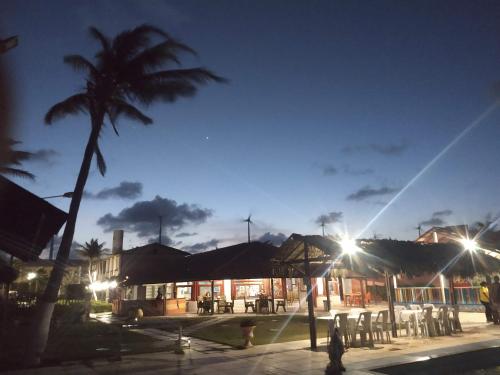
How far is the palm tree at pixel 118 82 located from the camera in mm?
12391

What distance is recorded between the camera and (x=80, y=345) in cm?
1359

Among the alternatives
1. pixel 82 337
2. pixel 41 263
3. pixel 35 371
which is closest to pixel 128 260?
pixel 82 337

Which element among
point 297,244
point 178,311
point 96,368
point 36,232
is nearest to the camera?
point 96,368

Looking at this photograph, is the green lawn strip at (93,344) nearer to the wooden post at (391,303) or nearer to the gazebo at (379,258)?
the gazebo at (379,258)

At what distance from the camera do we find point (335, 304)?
31453 millimetres

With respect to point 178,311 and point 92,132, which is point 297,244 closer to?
point 92,132

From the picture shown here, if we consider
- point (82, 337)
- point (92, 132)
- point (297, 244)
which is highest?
point (92, 132)

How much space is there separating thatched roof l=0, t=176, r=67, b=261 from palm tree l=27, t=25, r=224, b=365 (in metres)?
0.82

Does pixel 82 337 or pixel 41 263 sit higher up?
pixel 41 263

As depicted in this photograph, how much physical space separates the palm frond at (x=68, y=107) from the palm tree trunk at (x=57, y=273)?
83 cm

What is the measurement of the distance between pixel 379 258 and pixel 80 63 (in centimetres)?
1159

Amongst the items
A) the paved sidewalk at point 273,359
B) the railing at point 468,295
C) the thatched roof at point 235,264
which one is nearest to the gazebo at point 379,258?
the paved sidewalk at point 273,359

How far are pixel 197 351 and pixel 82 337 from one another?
688 centimetres

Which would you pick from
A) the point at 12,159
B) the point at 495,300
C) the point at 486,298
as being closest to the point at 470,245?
the point at 486,298
